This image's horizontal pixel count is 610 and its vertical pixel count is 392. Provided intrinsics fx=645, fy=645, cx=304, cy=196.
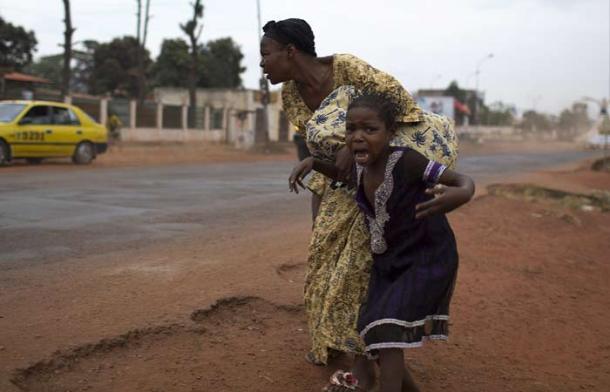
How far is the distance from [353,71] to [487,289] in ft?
8.81

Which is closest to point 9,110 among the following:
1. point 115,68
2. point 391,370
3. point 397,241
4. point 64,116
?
point 64,116

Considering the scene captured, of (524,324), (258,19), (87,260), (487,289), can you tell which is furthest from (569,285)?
(258,19)

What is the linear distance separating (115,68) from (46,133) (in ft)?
107

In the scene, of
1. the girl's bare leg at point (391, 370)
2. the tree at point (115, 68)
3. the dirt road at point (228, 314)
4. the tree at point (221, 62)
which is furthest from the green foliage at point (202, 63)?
the girl's bare leg at point (391, 370)

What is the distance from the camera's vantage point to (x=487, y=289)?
4.86m

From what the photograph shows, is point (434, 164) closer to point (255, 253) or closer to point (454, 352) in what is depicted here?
point (454, 352)

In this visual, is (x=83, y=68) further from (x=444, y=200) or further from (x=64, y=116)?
(x=444, y=200)

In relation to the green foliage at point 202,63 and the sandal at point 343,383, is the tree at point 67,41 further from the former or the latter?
the sandal at point 343,383

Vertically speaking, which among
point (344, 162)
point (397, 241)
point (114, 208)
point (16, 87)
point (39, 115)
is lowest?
point (114, 208)

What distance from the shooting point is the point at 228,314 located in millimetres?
3795

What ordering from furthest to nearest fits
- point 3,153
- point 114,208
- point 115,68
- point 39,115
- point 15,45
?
point 115,68, point 15,45, point 39,115, point 3,153, point 114,208

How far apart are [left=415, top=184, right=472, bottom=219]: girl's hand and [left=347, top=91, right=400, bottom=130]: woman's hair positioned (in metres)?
0.35

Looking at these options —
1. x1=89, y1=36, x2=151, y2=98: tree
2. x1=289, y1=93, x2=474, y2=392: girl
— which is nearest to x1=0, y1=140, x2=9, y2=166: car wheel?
x1=289, y1=93, x2=474, y2=392: girl

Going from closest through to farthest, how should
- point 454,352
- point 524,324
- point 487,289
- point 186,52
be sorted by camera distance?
point 454,352 → point 524,324 → point 487,289 → point 186,52
